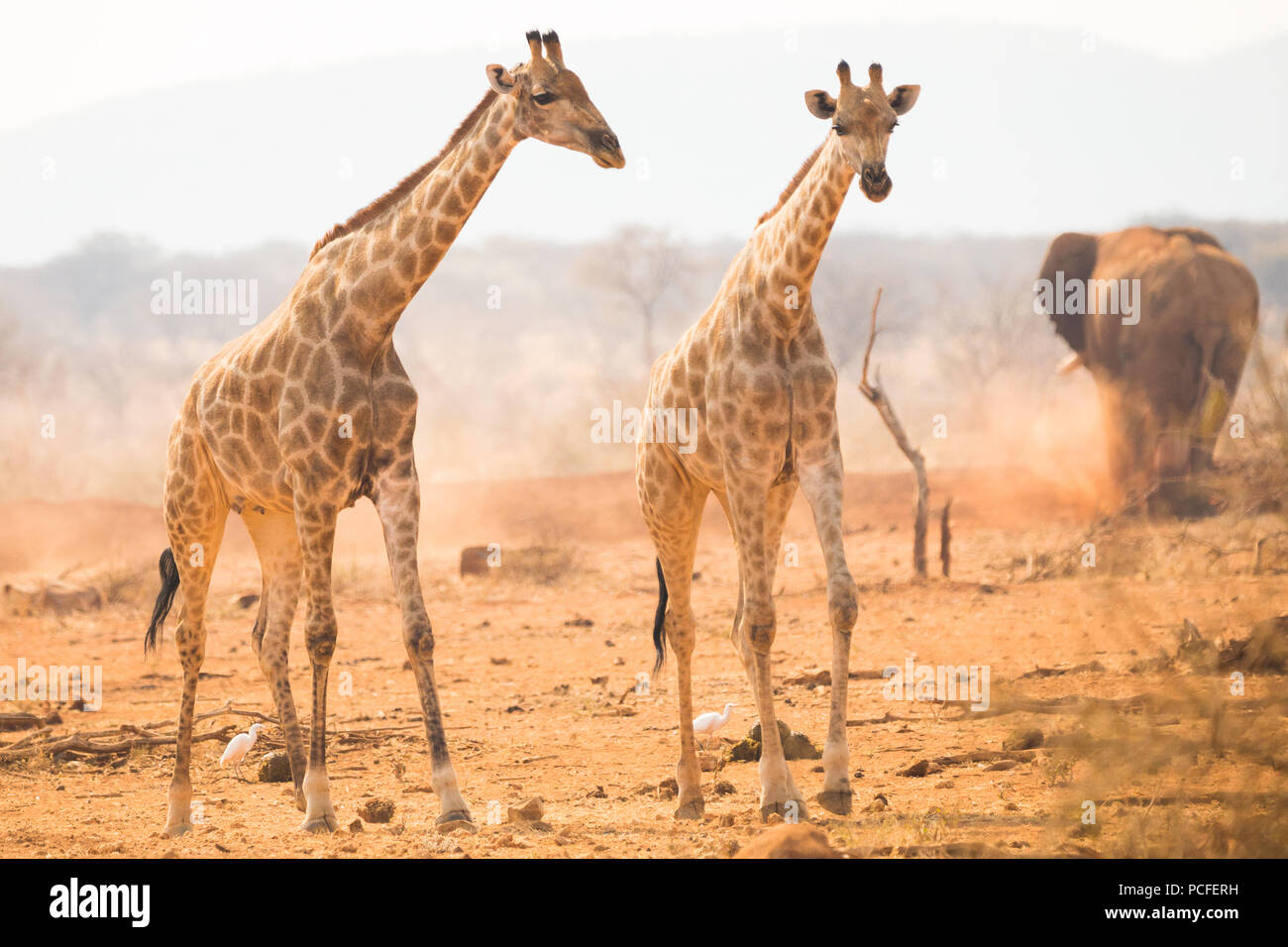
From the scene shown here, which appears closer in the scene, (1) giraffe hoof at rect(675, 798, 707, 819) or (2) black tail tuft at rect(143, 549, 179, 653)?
(1) giraffe hoof at rect(675, 798, 707, 819)

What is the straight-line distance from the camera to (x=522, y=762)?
8.02 meters

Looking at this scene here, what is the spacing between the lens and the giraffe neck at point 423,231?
6277 millimetres

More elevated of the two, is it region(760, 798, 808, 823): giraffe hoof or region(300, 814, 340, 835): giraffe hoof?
region(760, 798, 808, 823): giraffe hoof

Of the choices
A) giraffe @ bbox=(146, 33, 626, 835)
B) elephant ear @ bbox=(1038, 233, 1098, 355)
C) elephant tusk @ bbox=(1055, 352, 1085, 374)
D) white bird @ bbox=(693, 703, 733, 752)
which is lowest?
white bird @ bbox=(693, 703, 733, 752)

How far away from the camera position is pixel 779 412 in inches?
246

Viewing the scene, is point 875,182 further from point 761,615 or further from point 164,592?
point 164,592

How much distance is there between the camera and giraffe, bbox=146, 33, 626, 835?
608 centimetres

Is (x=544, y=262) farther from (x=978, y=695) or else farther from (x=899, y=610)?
(x=978, y=695)

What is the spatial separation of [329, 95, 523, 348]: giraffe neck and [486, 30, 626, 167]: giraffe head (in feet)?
0.41

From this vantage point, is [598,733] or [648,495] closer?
[648,495]

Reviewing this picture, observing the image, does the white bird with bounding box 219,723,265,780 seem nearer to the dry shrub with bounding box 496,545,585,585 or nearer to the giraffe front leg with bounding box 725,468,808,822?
the giraffe front leg with bounding box 725,468,808,822

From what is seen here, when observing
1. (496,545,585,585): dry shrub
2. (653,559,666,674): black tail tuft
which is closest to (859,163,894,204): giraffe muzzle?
(653,559,666,674): black tail tuft
